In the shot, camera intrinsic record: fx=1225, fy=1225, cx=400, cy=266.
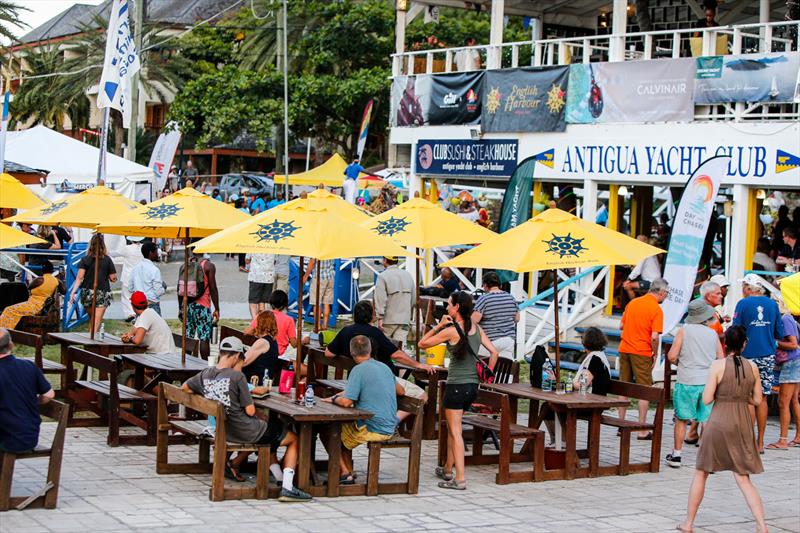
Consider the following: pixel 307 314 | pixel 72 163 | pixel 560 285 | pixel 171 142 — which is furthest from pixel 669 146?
pixel 171 142

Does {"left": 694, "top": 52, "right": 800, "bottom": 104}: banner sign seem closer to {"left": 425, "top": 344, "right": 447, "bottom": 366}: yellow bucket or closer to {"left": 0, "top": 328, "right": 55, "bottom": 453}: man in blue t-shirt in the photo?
{"left": 425, "top": 344, "right": 447, "bottom": 366}: yellow bucket

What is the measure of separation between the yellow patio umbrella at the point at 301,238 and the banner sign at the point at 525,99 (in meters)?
10.2

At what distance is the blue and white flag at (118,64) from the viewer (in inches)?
748

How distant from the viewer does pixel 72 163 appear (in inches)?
1210

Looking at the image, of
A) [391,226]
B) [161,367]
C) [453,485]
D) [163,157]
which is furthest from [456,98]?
[163,157]

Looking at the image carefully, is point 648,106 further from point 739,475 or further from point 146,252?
point 739,475

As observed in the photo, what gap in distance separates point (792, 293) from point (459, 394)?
5036mm

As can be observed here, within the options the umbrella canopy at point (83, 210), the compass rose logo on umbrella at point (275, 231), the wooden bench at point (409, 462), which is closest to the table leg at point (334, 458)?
the wooden bench at point (409, 462)

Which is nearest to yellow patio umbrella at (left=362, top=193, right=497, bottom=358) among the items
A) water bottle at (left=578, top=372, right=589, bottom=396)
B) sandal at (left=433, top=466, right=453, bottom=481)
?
water bottle at (left=578, top=372, right=589, bottom=396)

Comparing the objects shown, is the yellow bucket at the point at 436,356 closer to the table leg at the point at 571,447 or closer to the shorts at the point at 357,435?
the table leg at the point at 571,447

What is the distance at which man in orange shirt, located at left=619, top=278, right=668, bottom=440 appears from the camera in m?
13.4

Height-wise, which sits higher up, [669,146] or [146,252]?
[669,146]

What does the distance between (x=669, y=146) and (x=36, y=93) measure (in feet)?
169

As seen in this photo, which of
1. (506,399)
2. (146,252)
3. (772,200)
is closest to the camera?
(506,399)
